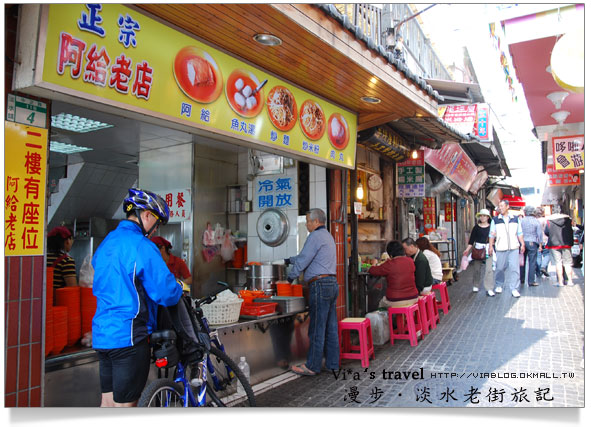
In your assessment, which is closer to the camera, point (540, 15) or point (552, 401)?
point (552, 401)

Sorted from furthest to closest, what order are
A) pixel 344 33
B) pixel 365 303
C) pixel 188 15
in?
1. pixel 365 303
2. pixel 344 33
3. pixel 188 15

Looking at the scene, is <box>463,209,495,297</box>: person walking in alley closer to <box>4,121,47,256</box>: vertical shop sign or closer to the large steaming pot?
the large steaming pot

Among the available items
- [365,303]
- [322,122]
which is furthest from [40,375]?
[365,303]

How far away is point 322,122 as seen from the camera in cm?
593

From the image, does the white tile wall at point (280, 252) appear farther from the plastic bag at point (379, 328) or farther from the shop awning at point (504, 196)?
the shop awning at point (504, 196)

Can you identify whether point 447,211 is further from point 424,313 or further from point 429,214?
point 424,313

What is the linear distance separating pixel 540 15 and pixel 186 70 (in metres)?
4.45

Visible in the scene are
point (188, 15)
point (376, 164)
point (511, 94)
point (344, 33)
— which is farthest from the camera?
point (376, 164)

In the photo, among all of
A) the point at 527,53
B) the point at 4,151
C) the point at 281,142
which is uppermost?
the point at 527,53

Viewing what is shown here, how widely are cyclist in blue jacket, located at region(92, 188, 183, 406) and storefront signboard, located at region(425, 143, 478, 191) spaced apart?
1003cm

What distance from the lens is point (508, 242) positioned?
9.84 meters

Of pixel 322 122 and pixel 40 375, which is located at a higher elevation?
pixel 322 122

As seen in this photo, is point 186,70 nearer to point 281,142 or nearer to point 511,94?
point 281,142

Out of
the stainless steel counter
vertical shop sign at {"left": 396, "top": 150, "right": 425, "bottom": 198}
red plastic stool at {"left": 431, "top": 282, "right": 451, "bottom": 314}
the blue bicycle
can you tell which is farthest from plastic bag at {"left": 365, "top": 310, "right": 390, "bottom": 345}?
vertical shop sign at {"left": 396, "top": 150, "right": 425, "bottom": 198}
